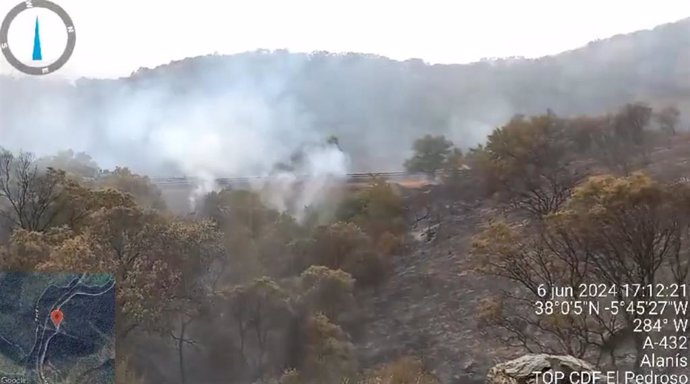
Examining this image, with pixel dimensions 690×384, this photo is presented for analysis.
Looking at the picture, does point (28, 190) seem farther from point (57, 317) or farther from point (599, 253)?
point (599, 253)

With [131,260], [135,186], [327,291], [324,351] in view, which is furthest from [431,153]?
[131,260]

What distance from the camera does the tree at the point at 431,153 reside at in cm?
403

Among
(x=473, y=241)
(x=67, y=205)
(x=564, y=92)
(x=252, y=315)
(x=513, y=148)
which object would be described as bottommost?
(x=252, y=315)

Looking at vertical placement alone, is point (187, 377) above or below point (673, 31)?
below

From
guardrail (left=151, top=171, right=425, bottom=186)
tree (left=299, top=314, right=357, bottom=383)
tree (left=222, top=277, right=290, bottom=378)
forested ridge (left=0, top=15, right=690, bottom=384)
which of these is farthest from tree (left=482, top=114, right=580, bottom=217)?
tree (left=222, top=277, right=290, bottom=378)

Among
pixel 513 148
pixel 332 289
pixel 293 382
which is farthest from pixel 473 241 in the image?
pixel 293 382

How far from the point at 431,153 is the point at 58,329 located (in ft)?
7.75

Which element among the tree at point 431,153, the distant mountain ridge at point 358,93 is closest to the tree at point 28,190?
the distant mountain ridge at point 358,93

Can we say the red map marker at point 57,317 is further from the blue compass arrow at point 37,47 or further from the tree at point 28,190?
the blue compass arrow at point 37,47

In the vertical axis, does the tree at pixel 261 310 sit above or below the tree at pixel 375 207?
below

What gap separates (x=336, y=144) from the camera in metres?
4.11

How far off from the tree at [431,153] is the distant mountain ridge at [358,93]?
53 mm

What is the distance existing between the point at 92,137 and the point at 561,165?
8.82ft

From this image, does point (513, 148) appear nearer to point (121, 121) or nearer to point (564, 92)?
point (564, 92)
